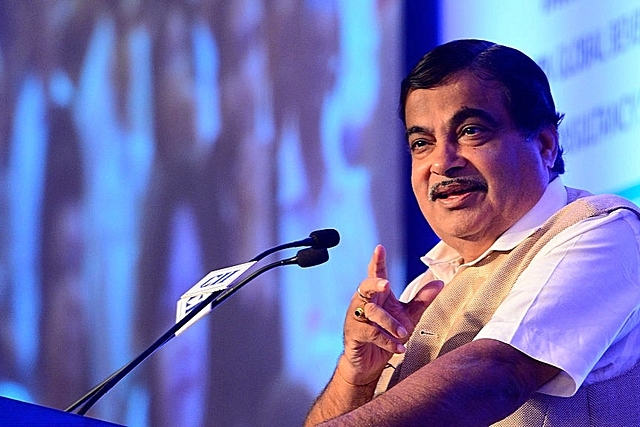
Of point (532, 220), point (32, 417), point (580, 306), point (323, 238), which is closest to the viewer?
point (32, 417)

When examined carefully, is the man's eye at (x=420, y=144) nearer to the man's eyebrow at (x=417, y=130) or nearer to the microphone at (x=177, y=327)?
the man's eyebrow at (x=417, y=130)

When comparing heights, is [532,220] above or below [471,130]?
Answer: below

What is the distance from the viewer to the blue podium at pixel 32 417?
1149 millimetres

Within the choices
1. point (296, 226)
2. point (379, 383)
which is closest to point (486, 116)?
point (379, 383)

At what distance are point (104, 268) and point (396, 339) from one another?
5.16 feet

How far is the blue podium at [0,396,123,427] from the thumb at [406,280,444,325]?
0.85m

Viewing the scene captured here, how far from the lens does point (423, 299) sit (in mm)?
1927

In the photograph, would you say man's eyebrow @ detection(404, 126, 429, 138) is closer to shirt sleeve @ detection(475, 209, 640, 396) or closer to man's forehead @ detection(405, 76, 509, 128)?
man's forehead @ detection(405, 76, 509, 128)

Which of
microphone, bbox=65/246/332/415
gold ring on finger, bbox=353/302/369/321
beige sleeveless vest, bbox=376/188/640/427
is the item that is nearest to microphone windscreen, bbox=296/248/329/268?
microphone, bbox=65/246/332/415

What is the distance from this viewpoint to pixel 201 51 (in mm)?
3234

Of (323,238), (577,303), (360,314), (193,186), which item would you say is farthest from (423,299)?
(193,186)

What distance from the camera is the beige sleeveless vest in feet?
5.20

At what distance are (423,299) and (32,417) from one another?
0.92 meters

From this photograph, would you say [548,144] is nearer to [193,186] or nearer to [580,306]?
[580,306]
